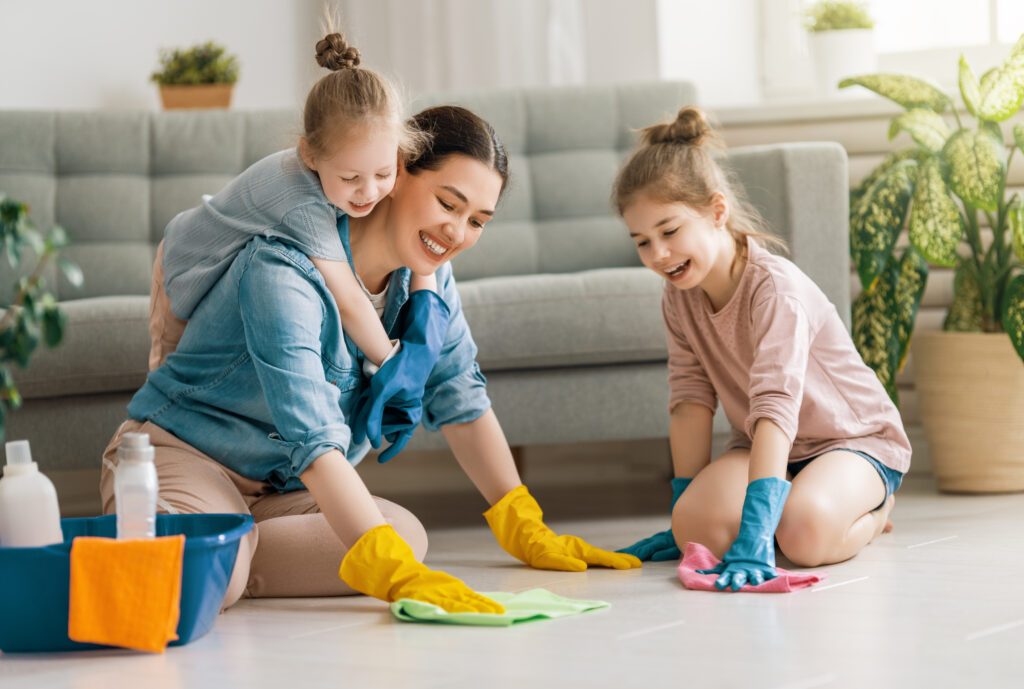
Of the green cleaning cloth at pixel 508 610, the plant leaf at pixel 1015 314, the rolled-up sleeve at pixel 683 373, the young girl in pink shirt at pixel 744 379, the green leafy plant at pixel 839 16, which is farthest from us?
the green leafy plant at pixel 839 16

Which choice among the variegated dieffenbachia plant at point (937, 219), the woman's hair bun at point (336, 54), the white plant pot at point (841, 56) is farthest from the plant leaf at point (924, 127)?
the woman's hair bun at point (336, 54)

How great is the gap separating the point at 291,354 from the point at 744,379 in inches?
29.5

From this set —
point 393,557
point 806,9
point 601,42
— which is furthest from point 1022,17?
point 393,557

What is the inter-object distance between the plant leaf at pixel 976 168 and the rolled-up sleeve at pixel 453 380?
3.68 feet

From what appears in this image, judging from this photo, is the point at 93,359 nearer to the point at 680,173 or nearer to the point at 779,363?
the point at 680,173

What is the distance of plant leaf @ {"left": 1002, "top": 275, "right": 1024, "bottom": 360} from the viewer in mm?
2275

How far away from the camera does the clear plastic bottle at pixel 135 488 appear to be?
1.36 metres

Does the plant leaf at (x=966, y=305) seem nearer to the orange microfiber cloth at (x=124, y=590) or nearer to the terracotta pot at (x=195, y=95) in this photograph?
the orange microfiber cloth at (x=124, y=590)

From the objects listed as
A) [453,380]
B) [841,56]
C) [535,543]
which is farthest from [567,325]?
[841,56]

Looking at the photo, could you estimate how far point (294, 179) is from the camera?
1.63 meters

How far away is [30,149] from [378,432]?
4.81 ft

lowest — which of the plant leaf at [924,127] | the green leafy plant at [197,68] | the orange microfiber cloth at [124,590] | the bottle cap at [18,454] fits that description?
the orange microfiber cloth at [124,590]

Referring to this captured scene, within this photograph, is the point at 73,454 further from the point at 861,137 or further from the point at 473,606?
the point at 861,137

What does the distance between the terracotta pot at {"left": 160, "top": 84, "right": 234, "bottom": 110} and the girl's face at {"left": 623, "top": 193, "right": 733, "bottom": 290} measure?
5.80 feet
